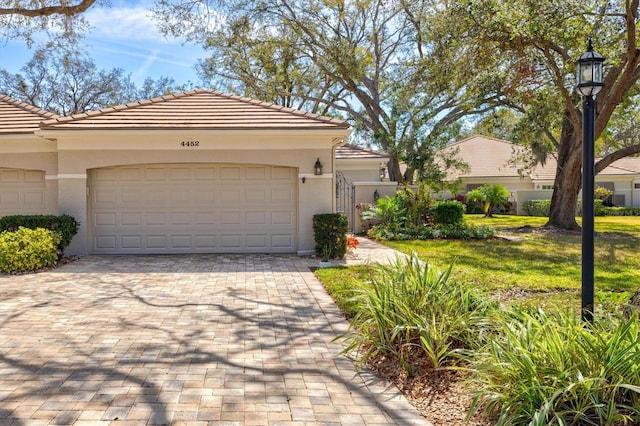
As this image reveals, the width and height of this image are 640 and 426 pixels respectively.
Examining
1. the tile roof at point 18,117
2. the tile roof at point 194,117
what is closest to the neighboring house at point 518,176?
the tile roof at point 194,117

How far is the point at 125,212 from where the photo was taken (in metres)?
13.2

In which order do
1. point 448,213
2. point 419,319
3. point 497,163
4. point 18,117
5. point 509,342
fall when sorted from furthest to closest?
point 497,163, point 448,213, point 18,117, point 419,319, point 509,342

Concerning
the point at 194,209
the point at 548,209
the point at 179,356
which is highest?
the point at 194,209

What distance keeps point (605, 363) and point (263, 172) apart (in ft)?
34.5

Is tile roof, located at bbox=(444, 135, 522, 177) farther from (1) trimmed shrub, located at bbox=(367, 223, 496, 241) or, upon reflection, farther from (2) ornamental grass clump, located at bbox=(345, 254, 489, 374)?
(2) ornamental grass clump, located at bbox=(345, 254, 489, 374)

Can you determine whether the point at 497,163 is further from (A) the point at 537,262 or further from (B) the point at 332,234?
(B) the point at 332,234

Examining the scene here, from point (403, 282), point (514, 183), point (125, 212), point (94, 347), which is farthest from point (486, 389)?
point (514, 183)

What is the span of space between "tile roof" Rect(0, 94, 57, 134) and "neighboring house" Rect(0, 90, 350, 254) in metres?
0.07

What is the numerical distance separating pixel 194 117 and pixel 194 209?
2288 millimetres

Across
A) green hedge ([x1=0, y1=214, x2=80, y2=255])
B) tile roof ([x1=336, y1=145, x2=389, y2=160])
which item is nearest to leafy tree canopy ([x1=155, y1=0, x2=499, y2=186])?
tile roof ([x1=336, y1=145, x2=389, y2=160])

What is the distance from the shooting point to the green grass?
854 cm

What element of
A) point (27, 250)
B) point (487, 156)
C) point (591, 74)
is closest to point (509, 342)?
point (591, 74)

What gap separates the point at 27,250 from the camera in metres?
10.6

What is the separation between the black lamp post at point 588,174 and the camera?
5.20 meters
